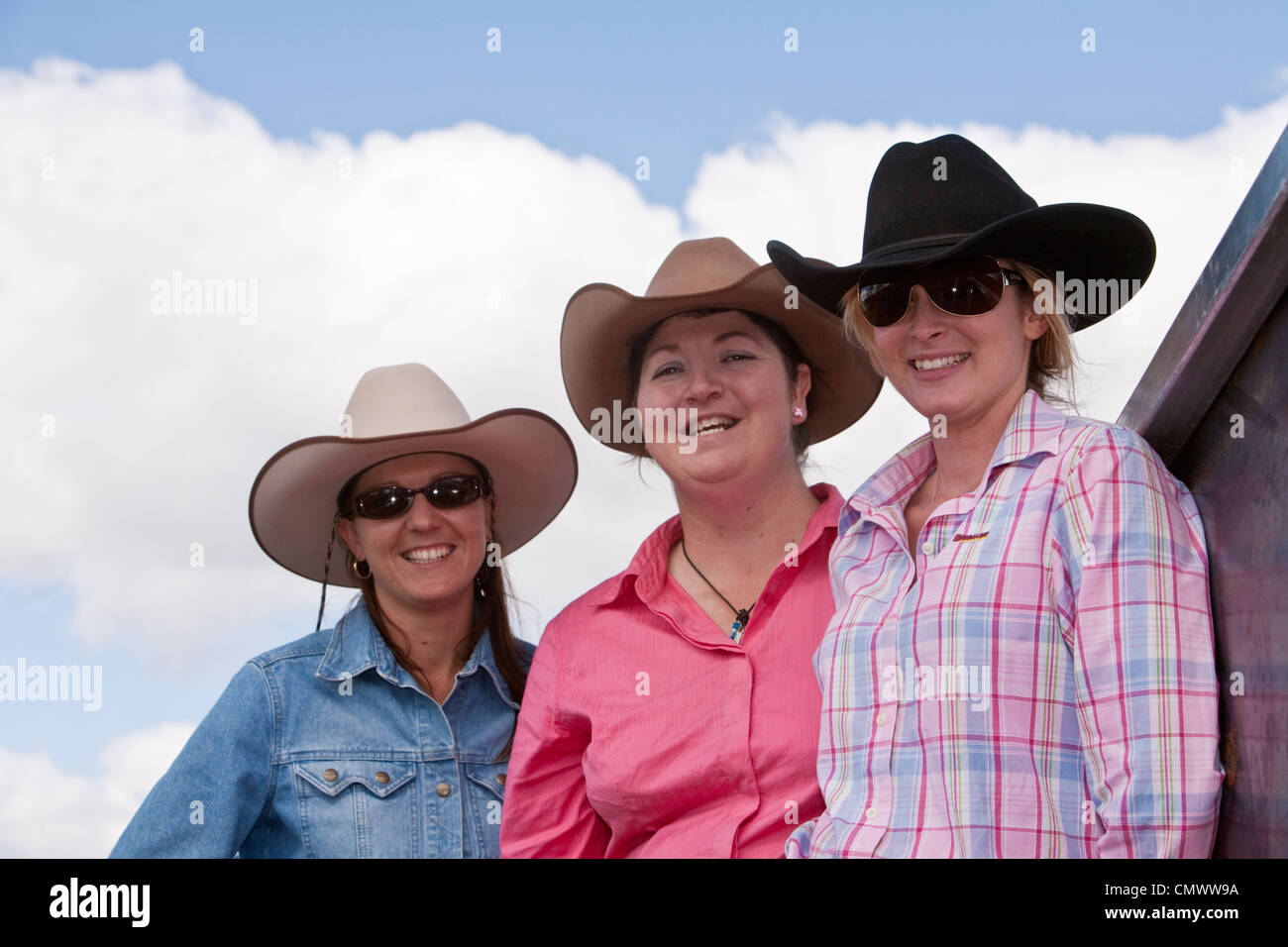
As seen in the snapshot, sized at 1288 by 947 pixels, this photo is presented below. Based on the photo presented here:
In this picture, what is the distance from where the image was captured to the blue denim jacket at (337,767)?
361 cm

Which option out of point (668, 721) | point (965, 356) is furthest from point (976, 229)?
point (668, 721)

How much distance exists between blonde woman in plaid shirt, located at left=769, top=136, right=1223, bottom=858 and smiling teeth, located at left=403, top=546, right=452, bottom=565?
1240 mm

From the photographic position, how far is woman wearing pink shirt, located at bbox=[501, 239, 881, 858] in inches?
126

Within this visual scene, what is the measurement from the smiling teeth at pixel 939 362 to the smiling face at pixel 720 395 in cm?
72

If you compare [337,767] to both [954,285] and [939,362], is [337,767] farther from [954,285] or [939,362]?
[954,285]

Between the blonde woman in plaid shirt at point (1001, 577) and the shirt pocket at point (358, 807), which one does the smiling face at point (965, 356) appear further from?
the shirt pocket at point (358, 807)

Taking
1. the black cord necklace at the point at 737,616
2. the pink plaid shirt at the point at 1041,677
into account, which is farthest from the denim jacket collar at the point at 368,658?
the pink plaid shirt at the point at 1041,677

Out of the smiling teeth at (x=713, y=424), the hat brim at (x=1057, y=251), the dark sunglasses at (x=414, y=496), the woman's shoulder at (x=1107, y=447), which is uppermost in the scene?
the hat brim at (x=1057, y=251)

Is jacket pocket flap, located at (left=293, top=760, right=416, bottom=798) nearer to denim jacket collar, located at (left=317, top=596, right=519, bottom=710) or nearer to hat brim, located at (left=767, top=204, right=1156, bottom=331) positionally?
denim jacket collar, located at (left=317, top=596, right=519, bottom=710)

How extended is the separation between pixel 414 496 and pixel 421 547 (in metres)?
0.17

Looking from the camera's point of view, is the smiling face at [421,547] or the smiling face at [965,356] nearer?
the smiling face at [965,356]

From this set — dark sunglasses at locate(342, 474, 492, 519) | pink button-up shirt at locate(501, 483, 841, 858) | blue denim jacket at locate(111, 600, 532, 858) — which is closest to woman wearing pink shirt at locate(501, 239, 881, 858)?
pink button-up shirt at locate(501, 483, 841, 858)
